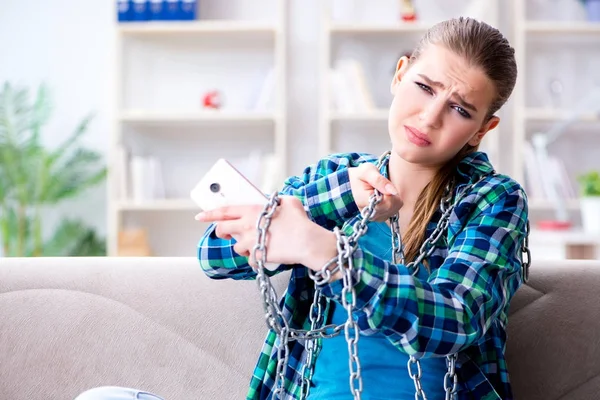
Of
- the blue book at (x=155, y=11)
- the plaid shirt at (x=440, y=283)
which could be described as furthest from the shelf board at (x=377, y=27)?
the plaid shirt at (x=440, y=283)

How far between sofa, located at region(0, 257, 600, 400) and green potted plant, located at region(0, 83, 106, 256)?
2812 millimetres

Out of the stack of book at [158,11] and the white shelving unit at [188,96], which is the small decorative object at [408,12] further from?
the stack of book at [158,11]

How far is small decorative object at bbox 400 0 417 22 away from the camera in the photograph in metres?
4.39

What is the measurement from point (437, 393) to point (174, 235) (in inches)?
141

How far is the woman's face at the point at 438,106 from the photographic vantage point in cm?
130

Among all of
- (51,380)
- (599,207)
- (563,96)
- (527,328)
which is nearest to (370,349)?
(527,328)

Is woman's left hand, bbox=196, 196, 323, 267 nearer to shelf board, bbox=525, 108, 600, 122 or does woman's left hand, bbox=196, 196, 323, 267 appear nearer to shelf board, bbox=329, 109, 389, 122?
shelf board, bbox=329, 109, 389, 122

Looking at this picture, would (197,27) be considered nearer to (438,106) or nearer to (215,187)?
(438,106)

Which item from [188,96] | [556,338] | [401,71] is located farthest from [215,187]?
[188,96]

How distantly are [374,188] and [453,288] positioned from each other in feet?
0.64

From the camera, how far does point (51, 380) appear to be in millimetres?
1519

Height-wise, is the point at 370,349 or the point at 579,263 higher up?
the point at 579,263

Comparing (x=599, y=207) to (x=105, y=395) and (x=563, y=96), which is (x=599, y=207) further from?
(x=105, y=395)

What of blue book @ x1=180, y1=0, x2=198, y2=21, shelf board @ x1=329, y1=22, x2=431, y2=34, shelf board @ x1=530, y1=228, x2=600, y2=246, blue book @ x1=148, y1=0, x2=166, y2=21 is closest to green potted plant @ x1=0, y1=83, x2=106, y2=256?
blue book @ x1=148, y1=0, x2=166, y2=21
